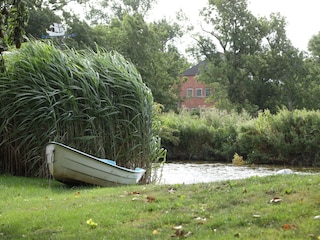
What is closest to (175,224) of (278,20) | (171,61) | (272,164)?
(272,164)

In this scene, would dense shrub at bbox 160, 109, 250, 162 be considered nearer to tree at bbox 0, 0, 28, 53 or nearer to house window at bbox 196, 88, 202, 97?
tree at bbox 0, 0, 28, 53

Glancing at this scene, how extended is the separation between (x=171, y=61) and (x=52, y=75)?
41.9 metres

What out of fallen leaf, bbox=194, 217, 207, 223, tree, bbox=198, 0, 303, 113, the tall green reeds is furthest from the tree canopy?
fallen leaf, bbox=194, 217, 207, 223

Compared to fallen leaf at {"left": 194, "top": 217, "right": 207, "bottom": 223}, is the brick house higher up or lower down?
higher up

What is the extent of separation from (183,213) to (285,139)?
22.4 m

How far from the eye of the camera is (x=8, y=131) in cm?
1314

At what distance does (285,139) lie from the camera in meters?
28.3

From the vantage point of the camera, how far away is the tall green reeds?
42.3 ft

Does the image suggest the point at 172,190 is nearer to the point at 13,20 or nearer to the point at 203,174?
the point at 13,20

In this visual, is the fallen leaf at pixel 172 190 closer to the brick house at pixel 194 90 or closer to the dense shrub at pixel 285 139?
the dense shrub at pixel 285 139

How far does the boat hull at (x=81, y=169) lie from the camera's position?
1141 cm

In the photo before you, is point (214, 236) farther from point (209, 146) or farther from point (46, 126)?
point (209, 146)

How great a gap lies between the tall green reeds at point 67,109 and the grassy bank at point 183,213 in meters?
3.95

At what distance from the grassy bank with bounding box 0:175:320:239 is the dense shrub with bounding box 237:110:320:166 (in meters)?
19.6
